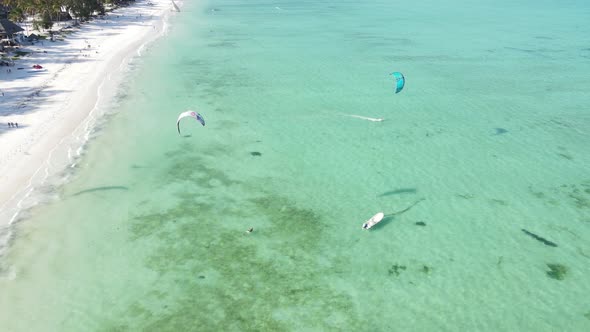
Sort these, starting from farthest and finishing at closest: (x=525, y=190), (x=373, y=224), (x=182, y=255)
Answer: (x=525, y=190), (x=373, y=224), (x=182, y=255)

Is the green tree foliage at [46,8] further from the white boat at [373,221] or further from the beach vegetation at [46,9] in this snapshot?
the white boat at [373,221]

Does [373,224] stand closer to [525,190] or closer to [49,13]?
[525,190]

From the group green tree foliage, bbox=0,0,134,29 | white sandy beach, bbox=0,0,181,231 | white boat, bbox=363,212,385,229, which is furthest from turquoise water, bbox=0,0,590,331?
green tree foliage, bbox=0,0,134,29

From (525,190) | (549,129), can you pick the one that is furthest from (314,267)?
(549,129)

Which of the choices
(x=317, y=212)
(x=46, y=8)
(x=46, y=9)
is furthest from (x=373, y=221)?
(x=46, y=8)

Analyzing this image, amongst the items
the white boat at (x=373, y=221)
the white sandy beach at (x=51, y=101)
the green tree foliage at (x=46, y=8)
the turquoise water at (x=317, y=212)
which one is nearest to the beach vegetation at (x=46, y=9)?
the green tree foliage at (x=46, y=8)

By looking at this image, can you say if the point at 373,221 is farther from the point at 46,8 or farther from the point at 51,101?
the point at 46,8
